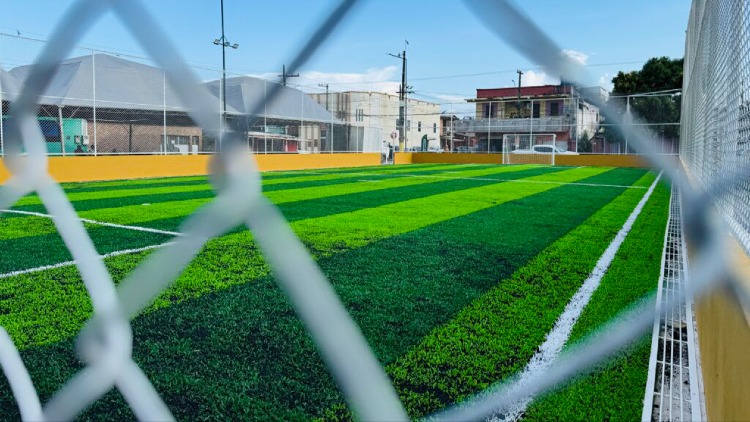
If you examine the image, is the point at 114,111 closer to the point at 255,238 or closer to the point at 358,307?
the point at 358,307

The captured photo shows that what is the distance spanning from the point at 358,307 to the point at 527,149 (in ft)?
83.4

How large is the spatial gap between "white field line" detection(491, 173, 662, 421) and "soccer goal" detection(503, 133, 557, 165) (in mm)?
22338

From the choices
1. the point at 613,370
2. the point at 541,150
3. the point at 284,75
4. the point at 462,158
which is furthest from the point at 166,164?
the point at 541,150

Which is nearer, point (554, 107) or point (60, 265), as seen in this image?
point (554, 107)

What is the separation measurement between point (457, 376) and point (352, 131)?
21495mm

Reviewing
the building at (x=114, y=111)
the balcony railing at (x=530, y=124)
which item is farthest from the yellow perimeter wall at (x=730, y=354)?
the building at (x=114, y=111)

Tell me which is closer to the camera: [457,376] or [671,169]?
[671,169]

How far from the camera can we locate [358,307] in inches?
124

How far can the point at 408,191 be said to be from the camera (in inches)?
433

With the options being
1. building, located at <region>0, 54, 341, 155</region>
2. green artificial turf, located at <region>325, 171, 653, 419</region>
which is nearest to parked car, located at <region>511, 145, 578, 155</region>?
building, located at <region>0, 54, 341, 155</region>

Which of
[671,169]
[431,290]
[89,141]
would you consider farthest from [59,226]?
[89,141]

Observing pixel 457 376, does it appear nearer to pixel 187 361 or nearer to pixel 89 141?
pixel 187 361

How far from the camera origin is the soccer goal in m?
26.4

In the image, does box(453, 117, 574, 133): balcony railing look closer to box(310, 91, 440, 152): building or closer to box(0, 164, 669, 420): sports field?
box(0, 164, 669, 420): sports field
